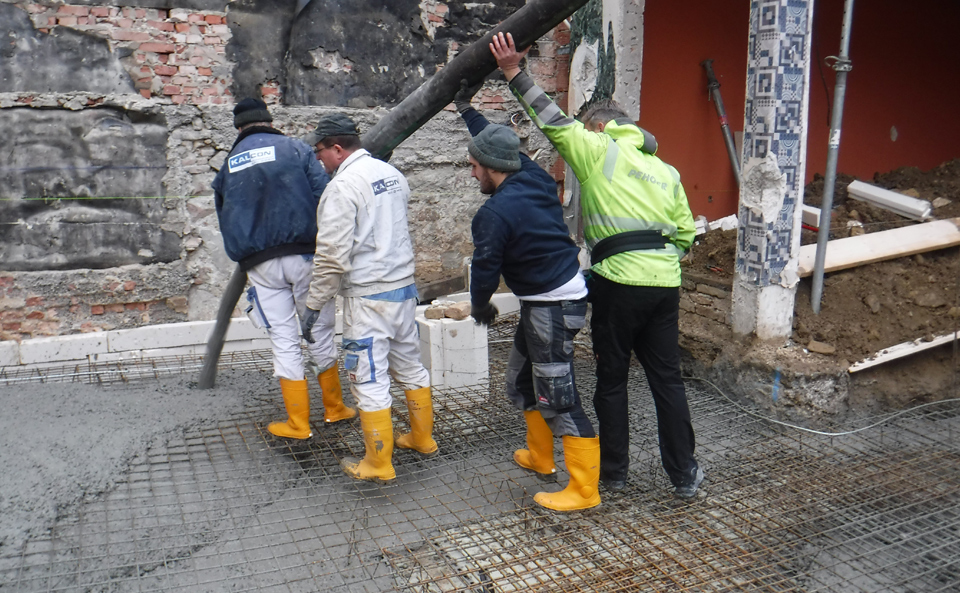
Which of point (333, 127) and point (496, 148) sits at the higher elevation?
point (333, 127)

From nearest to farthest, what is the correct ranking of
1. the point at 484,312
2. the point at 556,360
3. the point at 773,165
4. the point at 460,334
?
the point at 556,360
the point at 484,312
the point at 773,165
the point at 460,334

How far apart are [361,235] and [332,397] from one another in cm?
130

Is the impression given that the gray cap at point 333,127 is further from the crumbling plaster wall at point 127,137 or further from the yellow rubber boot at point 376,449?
the crumbling plaster wall at point 127,137

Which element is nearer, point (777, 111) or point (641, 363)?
point (641, 363)

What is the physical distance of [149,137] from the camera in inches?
216

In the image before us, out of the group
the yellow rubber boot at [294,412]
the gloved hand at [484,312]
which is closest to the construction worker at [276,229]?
the yellow rubber boot at [294,412]

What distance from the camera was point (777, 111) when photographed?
4645 mm

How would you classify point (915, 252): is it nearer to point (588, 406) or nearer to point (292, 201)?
point (588, 406)

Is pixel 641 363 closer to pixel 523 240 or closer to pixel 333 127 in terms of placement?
pixel 523 240

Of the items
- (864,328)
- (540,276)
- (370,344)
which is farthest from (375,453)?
(864,328)

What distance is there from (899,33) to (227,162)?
702cm

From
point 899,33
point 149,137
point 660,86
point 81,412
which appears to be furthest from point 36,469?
point 899,33

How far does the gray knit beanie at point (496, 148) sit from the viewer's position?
3.45 meters

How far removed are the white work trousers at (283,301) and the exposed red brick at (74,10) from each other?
252 cm
